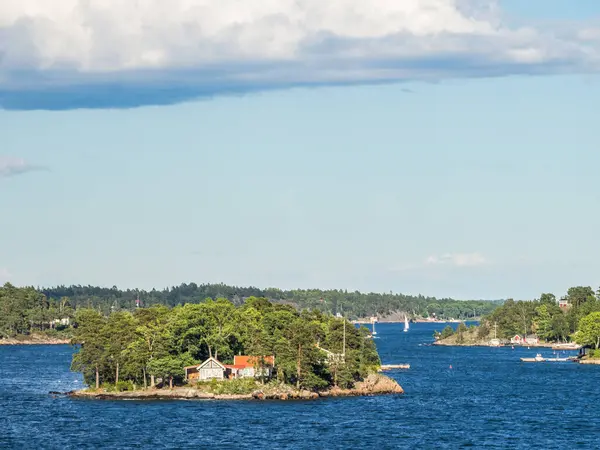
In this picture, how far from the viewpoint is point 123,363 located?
150 metres

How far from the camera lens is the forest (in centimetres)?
14675

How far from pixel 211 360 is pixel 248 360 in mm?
4784

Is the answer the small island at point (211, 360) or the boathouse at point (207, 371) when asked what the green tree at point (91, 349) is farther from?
the boathouse at point (207, 371)

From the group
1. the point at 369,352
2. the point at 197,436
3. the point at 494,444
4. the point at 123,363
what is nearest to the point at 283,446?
the point at 197,436

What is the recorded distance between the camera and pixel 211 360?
151 m

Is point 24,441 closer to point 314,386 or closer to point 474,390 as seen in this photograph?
point 314,386

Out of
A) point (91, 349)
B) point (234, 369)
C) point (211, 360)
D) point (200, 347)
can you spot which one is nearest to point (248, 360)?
point (234, 369)

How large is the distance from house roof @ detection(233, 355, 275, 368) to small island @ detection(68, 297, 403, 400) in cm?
13

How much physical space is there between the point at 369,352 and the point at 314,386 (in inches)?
738

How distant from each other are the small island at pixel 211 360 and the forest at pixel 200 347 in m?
0.13

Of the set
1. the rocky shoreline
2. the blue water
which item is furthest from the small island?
the blue water

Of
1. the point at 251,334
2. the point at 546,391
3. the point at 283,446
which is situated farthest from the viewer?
the point at 546,391

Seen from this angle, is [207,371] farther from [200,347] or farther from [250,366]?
[200,347]

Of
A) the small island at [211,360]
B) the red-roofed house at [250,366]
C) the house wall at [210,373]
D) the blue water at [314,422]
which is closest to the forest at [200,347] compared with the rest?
the small island at [211,360]
